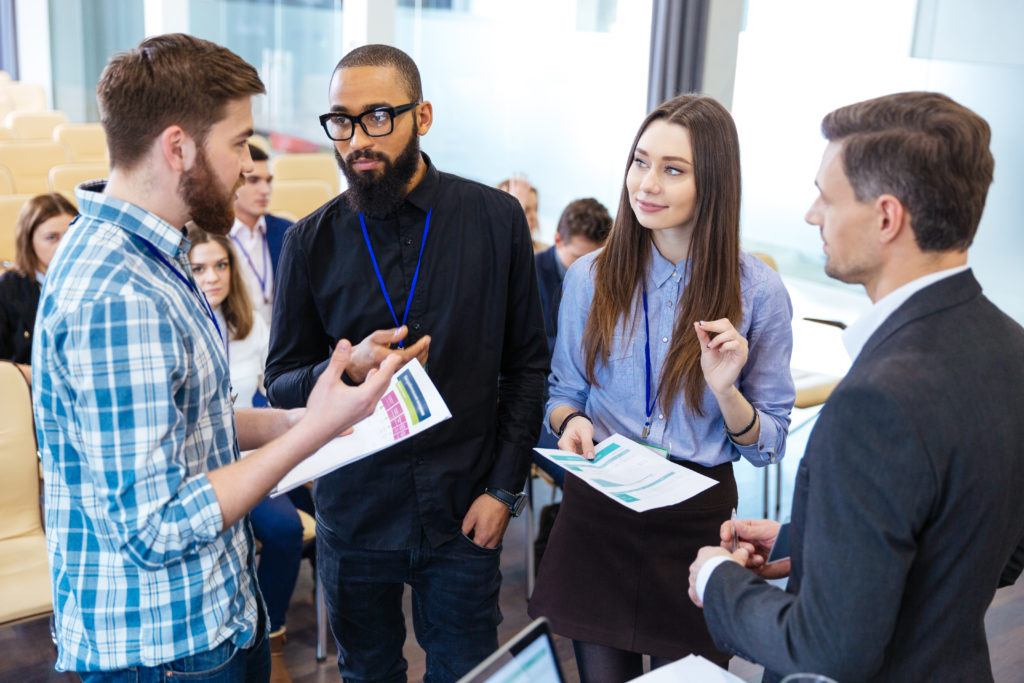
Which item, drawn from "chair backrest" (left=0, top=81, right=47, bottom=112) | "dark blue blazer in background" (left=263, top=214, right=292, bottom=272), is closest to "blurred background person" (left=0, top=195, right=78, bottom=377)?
"dark blue blazer in background" (left=263, top=214, right=292, bottom=272)

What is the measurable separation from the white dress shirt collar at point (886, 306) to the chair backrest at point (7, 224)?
4980 millimetres

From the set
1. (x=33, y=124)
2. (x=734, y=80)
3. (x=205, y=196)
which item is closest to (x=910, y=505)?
(x=205, y=196)

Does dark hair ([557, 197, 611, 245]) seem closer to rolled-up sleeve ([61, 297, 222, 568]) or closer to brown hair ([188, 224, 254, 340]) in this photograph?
brown hair ([188, 224, 254, 340])

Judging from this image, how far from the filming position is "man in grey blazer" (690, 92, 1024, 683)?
Answer: 1047 millimetres

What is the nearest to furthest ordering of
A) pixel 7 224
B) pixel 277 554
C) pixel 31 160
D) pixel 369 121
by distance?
pixel 369 121
pixel 277 554
pixel 7 224
pixel 31 160

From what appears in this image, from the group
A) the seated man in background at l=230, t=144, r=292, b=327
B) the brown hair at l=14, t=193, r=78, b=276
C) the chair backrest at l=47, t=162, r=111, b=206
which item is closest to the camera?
the brown hair at l=14, t=193, r=78, b=276

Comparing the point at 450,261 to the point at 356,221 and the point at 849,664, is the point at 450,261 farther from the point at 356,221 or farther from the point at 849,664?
the point at 849,664

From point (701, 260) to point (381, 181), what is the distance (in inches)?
27.9

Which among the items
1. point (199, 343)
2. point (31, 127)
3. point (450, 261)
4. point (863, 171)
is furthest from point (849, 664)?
point (31, 127)

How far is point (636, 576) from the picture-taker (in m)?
1.84

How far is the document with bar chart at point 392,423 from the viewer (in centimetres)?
152

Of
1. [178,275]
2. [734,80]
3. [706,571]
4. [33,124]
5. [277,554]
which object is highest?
[734,80]

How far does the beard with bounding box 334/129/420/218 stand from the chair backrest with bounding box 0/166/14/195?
5449 millimetres

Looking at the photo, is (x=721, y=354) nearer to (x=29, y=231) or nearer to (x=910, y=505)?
(x=910, y=505)
